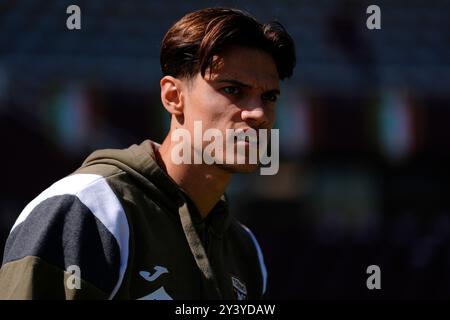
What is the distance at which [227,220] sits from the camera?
2309mm

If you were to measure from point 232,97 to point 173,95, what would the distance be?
0.63 feet

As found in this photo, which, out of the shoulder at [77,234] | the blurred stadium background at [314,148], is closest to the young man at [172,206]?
the shoulder at [77,234]

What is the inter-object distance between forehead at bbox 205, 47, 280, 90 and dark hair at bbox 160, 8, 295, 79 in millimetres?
20

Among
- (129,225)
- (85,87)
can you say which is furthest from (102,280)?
(85,87)

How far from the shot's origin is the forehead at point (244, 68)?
7.00 ft

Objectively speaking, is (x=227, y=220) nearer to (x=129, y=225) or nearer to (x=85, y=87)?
(x=129, y=225)

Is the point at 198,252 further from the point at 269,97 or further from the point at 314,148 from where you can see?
the point at 314,148

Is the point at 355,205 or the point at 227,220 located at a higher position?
the point at 227,220

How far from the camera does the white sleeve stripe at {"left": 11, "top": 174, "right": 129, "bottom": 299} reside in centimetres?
181

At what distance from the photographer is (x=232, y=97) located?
2.13 meters

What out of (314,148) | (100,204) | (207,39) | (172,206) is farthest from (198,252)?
(314,148)
